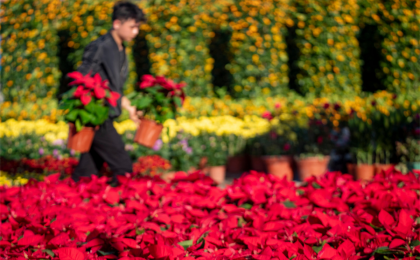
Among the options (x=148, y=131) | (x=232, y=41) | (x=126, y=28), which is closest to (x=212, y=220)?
(x=148, y=131)

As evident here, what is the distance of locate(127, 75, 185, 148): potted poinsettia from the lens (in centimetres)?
272

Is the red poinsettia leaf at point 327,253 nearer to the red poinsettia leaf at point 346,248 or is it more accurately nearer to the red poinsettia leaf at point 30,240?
the red poinsettia leaf at point 346,248

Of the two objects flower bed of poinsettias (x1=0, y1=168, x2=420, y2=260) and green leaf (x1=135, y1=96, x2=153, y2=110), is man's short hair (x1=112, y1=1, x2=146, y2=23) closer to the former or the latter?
green leaf (x1=135, y1=96, x2=153, y2=110)

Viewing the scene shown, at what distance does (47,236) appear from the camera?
1.43 m

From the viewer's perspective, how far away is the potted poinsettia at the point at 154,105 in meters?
2.72

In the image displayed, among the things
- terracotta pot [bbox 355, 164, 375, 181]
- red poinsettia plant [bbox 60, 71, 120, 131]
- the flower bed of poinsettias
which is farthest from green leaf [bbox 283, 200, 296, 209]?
terracotta pot [bbox 355, 164, 375, 181]

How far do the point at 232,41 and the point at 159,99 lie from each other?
5166 millimetres

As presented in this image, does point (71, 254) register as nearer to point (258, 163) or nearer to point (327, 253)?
point (327, 253)

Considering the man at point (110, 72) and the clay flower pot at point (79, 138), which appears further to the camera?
the man at point (110, 72)

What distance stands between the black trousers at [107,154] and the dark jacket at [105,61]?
0.14 meters

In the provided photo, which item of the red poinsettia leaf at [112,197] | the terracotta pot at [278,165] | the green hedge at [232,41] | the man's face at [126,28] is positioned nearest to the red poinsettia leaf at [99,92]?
the red poinsettia leaf at [112,197]

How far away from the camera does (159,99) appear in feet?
9.00

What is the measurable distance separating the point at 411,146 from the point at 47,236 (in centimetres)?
405

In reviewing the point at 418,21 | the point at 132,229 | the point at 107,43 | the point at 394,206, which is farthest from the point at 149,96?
the point at 418,21
